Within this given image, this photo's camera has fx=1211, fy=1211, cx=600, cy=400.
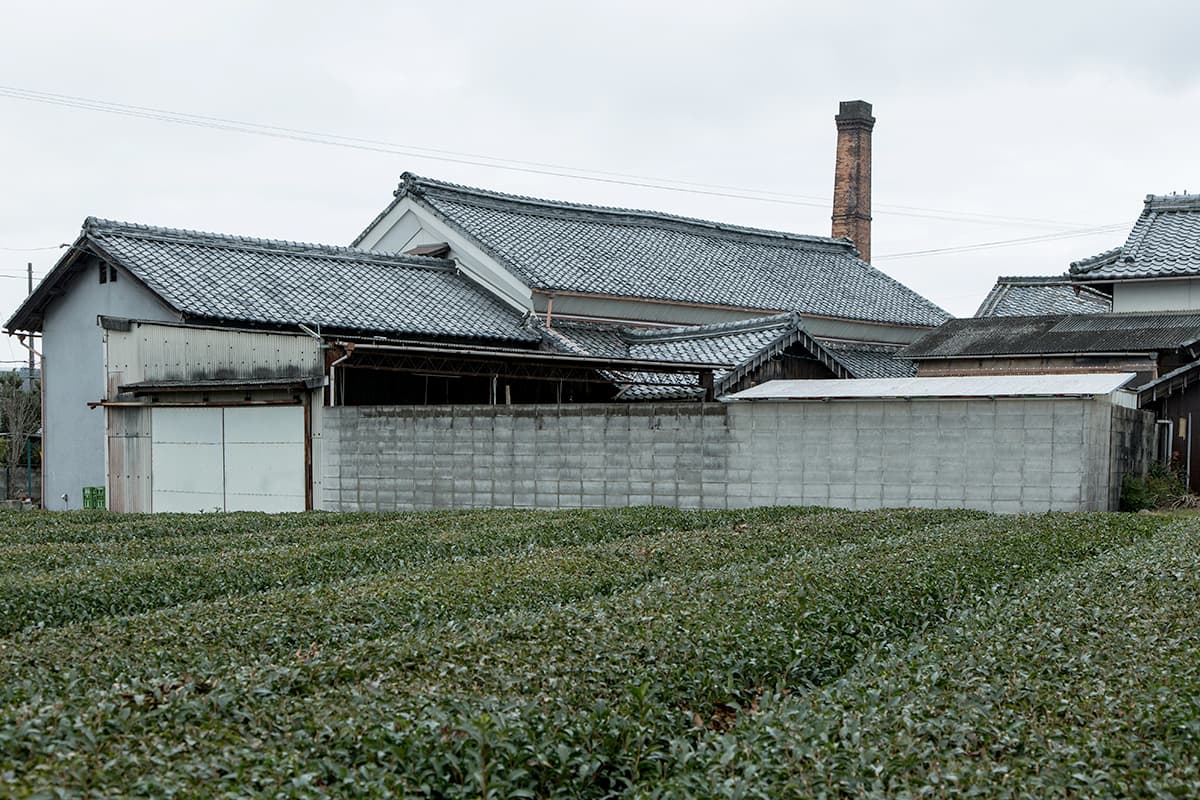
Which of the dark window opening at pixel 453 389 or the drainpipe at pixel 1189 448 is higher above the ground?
the dark window opening at pixel 453 389

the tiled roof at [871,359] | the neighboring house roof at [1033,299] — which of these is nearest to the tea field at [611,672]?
the tiled roof at [871,359]

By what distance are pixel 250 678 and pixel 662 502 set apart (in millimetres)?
12032

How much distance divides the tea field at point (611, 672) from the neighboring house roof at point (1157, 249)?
45.3ft

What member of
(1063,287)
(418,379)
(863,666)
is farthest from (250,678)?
(1063,287)

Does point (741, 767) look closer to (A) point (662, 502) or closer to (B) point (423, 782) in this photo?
(B) point (423, 782)

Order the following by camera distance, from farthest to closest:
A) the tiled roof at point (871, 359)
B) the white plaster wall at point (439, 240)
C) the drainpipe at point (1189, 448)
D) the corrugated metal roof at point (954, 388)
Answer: the tiled roof at point (871, 359)
the white plaster wall at point (439, 240)
the drainpipe at point (1189, 448)
the corrugated metal roof at point (954, 388)

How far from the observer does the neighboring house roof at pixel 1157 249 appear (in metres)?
23.8

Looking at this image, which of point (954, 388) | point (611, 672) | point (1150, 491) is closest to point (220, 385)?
point (954, 388)

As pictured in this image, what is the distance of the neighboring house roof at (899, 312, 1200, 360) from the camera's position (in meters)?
21.9

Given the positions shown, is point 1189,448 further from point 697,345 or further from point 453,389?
point 453,389

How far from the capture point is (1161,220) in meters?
25.8

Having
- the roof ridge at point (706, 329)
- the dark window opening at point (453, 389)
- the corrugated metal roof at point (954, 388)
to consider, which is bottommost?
the dark window opening at point (453, 389)

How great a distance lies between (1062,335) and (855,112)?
609 inches

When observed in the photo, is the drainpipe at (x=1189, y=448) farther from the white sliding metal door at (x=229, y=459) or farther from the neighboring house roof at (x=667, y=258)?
the white sliding metal door at (x=229, y=459)
